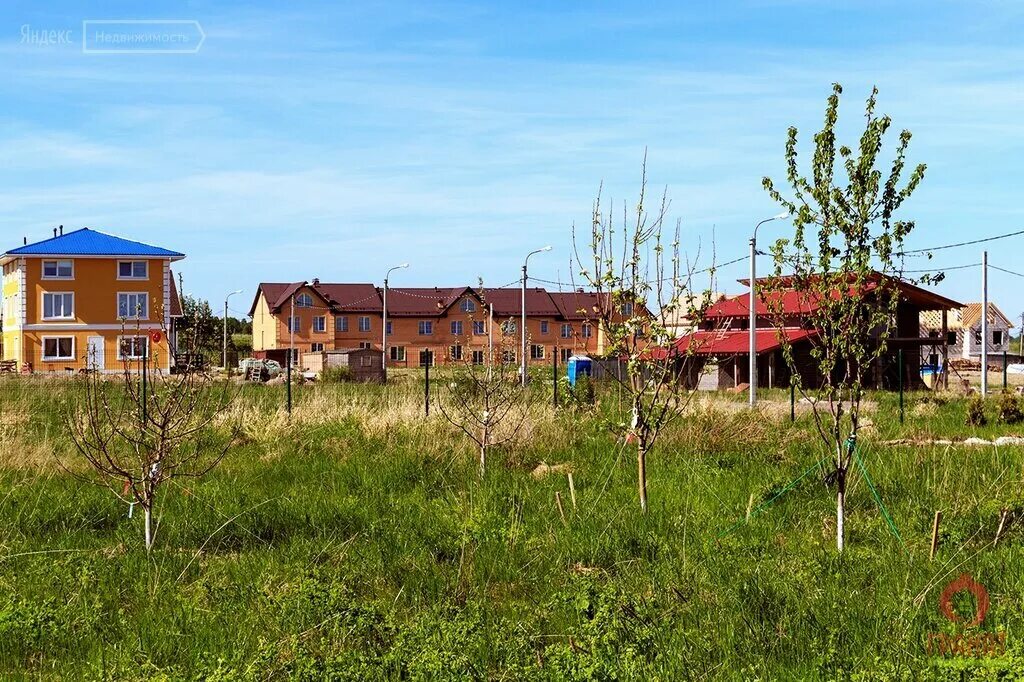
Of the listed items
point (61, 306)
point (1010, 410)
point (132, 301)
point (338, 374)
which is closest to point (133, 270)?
point (132, 301)

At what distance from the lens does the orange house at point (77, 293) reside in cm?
5397


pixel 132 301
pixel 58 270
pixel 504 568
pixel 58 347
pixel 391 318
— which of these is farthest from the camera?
pixel 391 318

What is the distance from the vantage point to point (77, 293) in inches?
2153

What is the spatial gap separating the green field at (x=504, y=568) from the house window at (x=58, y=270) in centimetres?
4398

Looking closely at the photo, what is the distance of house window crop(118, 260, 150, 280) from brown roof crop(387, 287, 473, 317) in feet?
76.1

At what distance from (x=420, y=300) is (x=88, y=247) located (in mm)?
28154

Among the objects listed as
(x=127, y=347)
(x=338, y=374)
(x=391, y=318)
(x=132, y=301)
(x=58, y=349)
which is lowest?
(x=338, y=374)

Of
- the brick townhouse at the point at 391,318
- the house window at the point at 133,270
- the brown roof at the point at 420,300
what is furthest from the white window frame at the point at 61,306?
the brown roof at the point at 420,300

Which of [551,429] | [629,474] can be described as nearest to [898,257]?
[629,474]

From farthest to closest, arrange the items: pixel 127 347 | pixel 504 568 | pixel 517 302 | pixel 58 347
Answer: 1. pixel 517 302
2. pixel 58 347
3. pixel 127 347
4. pixel 504 568

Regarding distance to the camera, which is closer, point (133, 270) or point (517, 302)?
point (133, 270)

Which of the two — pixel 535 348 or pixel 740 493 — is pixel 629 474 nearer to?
pixel 740 493

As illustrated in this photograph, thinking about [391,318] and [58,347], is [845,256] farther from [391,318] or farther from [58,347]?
[391,318]

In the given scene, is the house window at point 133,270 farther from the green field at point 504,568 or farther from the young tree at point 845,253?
the young tree at point 845,253
